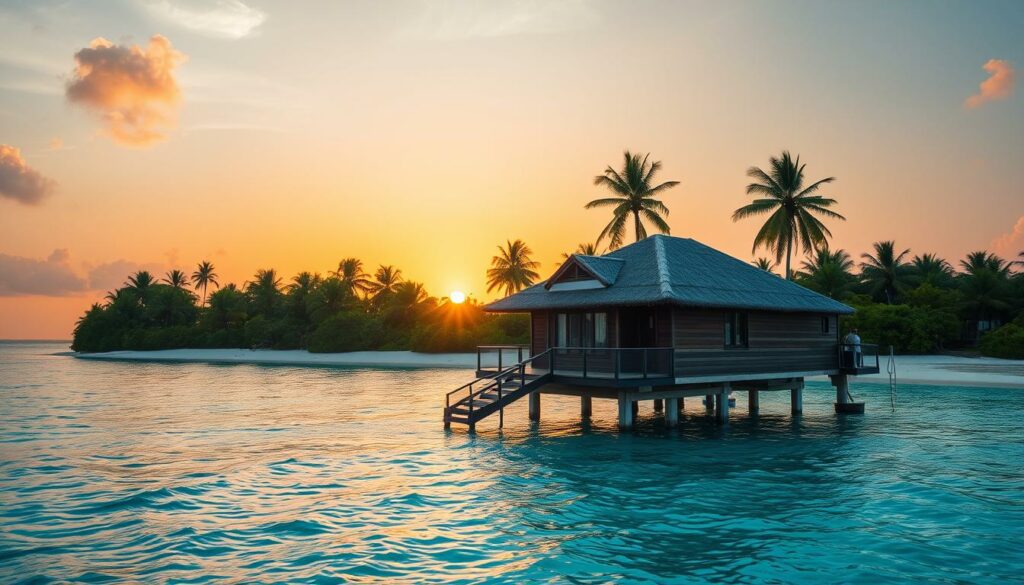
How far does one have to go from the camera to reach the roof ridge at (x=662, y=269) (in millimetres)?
Answer: 21141

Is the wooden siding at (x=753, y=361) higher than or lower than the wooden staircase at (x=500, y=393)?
higher

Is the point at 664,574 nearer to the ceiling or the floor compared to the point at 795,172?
nearer to the floor

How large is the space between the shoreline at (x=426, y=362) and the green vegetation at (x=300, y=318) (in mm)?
1821

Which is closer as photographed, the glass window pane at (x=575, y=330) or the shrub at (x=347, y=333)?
the glass window pane at (x=575, y=330)

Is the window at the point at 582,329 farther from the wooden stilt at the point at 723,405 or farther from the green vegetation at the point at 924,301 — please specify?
the green vegetation at the point at 924,301

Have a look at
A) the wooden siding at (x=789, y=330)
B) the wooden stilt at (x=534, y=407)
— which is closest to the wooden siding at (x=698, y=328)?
the wooden siding at (x=789, y=330)

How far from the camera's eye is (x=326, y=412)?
31828mm

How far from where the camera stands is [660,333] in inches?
892

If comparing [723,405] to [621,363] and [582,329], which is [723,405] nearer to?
[621,363]

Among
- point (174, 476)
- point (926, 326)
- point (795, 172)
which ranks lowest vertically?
point (174, 476)

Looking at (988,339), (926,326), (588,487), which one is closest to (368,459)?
(588,487)

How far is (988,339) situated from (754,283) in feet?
134

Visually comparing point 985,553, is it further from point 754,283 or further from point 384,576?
point 754,283

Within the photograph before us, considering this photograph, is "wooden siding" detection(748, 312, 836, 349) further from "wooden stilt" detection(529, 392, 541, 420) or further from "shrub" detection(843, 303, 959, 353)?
"shrub" detection(843, 303, 959, 353)
